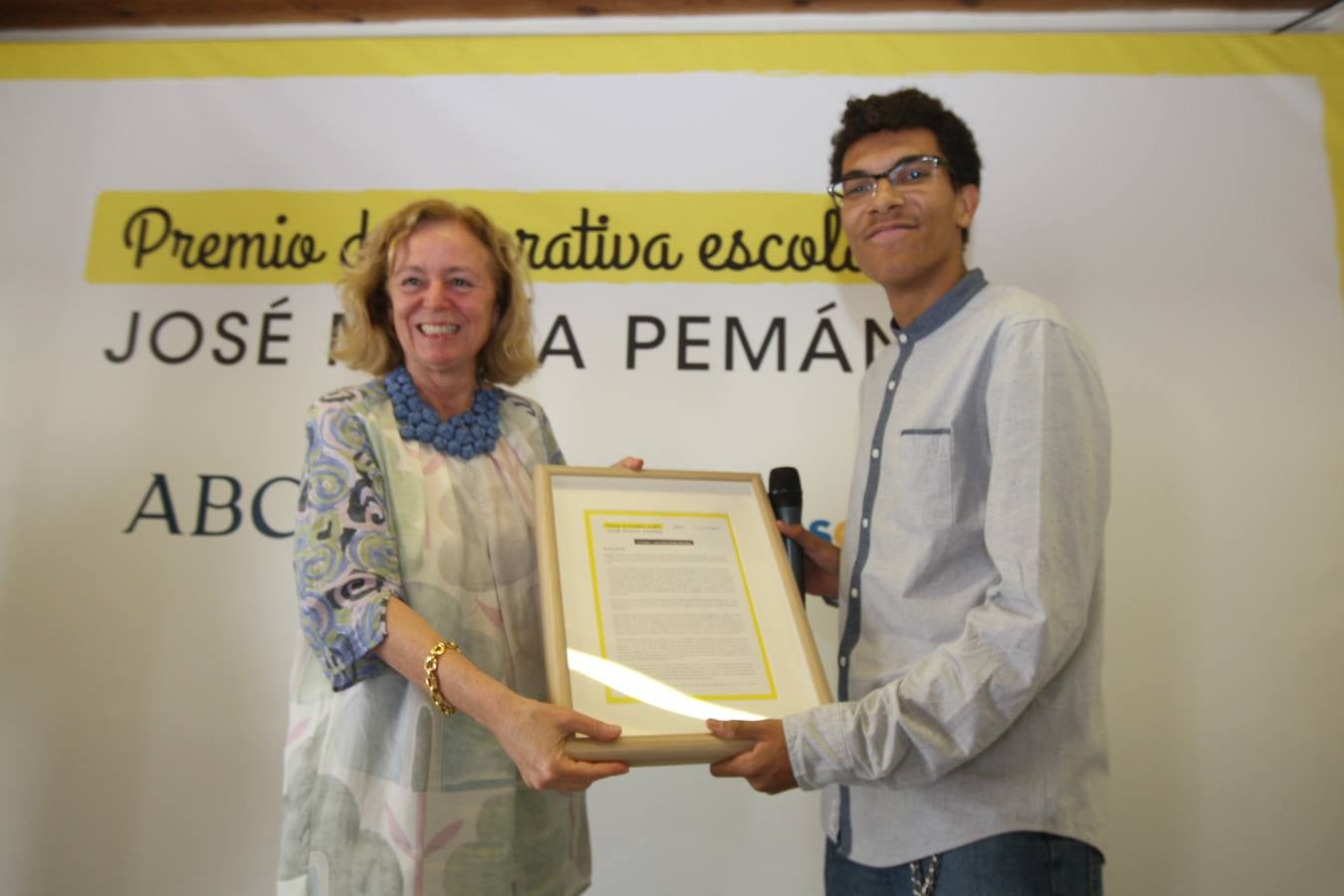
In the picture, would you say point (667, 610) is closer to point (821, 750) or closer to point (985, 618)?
point (821, 750)

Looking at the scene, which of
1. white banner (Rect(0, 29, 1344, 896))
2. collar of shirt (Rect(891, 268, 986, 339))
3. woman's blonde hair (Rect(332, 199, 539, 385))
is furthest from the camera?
white banner (Rect(0, 29, 1344, 896))

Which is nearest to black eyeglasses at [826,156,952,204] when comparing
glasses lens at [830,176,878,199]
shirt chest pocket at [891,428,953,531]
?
glasses lens at [830,176,878,199]

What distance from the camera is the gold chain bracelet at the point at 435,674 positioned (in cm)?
138

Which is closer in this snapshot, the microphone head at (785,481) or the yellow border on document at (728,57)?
the microphone head at (785,481)

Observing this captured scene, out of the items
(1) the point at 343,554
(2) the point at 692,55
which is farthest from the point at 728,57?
(1) the point at 343,554

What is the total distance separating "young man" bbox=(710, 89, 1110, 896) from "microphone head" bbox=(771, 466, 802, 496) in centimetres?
26

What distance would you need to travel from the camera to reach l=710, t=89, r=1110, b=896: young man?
1320 millimetres

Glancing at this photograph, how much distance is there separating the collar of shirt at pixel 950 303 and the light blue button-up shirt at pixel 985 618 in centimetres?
6

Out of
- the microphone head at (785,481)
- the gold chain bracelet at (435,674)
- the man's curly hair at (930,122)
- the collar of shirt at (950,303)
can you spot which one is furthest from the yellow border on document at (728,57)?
the gold chain bracelet at (435,674)

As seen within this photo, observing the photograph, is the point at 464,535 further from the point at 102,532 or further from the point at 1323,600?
the point at 1323,600

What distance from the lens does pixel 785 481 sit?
6.14 feet

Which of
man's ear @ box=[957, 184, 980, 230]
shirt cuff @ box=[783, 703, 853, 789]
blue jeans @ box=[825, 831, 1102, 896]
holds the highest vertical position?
man's ear @ box=[957, 184, 980, 230]

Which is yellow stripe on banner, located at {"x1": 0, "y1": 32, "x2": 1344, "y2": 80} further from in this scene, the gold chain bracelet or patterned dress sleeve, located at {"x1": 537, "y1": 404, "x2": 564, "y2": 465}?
the gold chain bracelet

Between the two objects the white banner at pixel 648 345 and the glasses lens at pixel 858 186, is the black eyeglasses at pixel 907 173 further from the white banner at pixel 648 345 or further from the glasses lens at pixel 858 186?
the white banner at pixel 648 345
